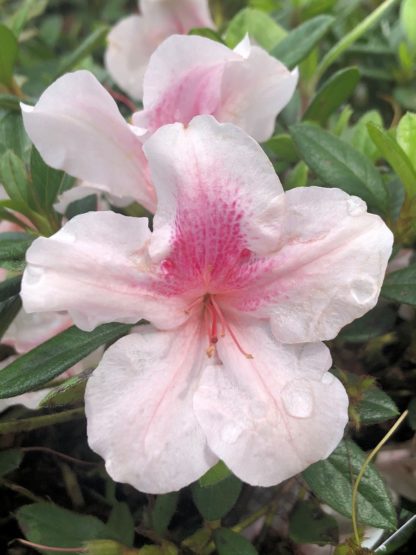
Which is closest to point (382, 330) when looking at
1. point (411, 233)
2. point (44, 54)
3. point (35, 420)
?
point (411, 233)

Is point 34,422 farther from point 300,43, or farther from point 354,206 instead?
point 300,43

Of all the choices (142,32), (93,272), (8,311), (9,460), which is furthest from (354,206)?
(142,32)

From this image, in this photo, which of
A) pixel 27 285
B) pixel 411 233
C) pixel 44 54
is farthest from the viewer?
pixel 44 54

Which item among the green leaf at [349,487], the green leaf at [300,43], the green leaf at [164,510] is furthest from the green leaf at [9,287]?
the green leaf at [300,43]

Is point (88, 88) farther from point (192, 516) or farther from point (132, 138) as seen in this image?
point (192, 516)

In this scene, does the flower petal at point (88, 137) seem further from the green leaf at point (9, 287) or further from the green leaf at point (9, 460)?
the green leaf at point (9, 460)

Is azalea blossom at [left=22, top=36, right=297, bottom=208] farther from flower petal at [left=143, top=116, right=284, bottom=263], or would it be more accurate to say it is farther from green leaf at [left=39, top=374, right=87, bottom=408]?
green leaf at [left=39, top=374, right=87, bottom=408]
